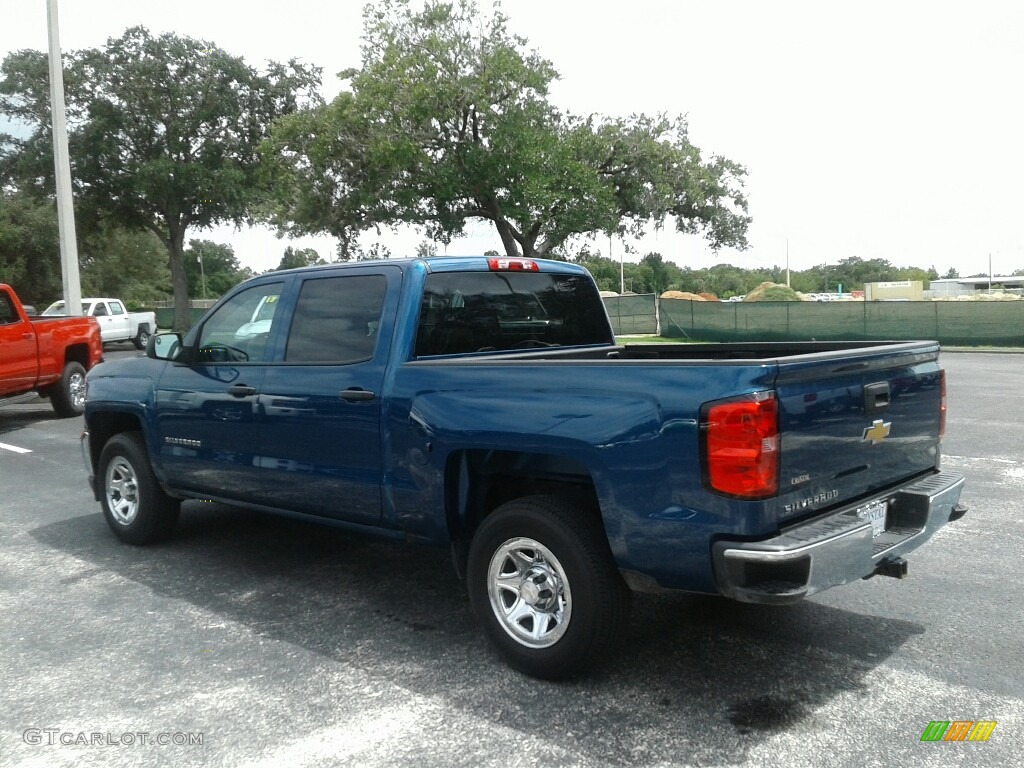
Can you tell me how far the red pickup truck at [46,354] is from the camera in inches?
501

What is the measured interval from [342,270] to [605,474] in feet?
7.06

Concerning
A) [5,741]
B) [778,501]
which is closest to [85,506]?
[5,741]

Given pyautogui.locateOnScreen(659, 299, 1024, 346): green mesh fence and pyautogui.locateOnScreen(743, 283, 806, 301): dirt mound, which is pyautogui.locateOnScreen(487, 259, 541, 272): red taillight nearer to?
pyautogui.locateOnScreen(659, 299, 1024, 346): green mesh fence

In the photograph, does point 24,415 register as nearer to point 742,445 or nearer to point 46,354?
point 46,354

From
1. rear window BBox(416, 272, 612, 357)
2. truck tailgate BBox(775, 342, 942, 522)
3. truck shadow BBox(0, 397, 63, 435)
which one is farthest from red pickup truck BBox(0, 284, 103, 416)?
truck tailgate BBox(775, 342, 942, 522)

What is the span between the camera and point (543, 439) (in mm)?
4023

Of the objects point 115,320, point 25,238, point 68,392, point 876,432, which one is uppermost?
point 25,238

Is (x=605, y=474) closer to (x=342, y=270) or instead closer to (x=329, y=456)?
(x=329, y=456)

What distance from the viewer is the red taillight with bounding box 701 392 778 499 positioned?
138 inches

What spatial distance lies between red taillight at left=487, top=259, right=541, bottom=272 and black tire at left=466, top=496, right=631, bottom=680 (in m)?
1.56

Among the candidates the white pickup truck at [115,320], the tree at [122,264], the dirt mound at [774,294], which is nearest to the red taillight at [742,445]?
the white pickup truck at [115,320]

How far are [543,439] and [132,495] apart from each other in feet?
12.3

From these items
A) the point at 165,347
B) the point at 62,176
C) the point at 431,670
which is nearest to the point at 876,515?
the point at 431,670

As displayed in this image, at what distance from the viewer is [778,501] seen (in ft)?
11.8
